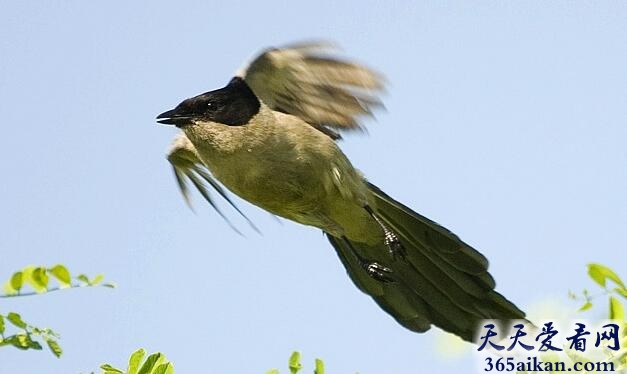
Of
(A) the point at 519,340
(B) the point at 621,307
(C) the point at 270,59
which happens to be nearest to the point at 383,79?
(C) the point at 270,59

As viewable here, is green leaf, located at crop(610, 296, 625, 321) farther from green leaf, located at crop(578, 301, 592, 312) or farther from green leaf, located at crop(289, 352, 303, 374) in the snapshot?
green leaf, located at crop(289, 352, 303, 374)

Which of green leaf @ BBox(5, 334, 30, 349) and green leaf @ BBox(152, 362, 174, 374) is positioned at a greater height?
green leaf @ BBox(5, 334, 30, 349)

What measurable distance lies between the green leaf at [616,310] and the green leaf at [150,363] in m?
1.30

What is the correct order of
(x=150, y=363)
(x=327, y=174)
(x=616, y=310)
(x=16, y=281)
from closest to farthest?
(x=616, y=310) → (x=150, y=363) → (x=16, y=281) → (x=327, y=174)

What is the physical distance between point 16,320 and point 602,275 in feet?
5.64

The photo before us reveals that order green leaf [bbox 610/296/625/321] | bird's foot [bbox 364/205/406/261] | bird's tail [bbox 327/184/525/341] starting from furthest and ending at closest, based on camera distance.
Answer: bird's foot [bbox 364/205/406/261] → bird's tail [bbox 327/184/525/341] → green leaf [bbox 610/296/625/321]

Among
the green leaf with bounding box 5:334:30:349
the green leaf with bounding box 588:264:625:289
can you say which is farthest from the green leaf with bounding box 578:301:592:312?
the green leaf with bounding box 5:334:30:349

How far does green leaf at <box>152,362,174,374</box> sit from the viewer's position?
306cm

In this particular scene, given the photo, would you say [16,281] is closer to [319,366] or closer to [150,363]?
[150,363]

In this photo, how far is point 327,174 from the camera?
18.8 ft

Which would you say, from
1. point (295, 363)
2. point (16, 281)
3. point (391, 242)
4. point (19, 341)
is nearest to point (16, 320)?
point (19, 341)

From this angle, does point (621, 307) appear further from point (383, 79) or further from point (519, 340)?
point (383, 79)

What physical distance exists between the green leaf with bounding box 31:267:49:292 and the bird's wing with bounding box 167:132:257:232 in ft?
8.60

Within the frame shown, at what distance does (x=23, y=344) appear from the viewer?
3.08 meters
